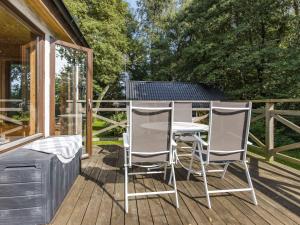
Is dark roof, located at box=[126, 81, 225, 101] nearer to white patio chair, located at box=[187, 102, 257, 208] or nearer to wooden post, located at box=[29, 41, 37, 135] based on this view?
wooden post, located at box=[29, 41, 37, 135]

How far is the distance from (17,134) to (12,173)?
1.07 meters

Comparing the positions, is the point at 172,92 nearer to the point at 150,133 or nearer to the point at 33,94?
the point at 33,94

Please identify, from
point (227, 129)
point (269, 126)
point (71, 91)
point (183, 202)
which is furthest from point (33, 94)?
point (269, 126)

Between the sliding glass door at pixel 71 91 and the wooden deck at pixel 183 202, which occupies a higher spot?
the sliding glass door at pixel 71 91

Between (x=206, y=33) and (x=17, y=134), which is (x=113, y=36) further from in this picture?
(x=17, y=134)

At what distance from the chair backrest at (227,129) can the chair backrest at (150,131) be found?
47 centimetres

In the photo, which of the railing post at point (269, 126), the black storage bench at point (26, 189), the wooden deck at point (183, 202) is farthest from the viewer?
the railing post at point (269, 126)

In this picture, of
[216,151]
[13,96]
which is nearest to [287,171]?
[216,151]

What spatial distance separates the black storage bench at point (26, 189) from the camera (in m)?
2.18

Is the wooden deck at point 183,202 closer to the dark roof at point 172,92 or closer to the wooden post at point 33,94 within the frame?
the wooden post at point 33,94

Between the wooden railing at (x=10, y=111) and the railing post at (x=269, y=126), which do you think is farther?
the railing post at (x=269, y=126)

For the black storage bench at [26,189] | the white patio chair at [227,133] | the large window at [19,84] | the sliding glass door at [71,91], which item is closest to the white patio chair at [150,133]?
the white patio chair at [227,133]

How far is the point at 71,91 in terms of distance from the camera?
4625mm

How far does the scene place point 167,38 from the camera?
637 inches
